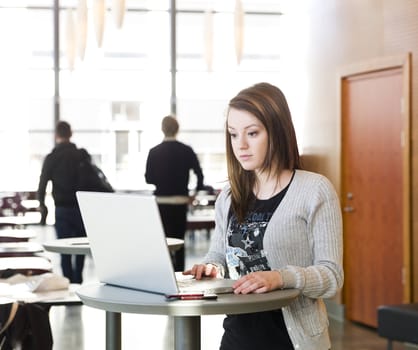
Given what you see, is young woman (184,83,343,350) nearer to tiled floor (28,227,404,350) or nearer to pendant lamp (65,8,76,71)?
tiled floor (28,227,404,350)

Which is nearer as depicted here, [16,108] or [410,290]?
[410,290]

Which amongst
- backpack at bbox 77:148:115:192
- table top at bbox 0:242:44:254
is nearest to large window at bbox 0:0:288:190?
backpack at bbox 77:148:115:192

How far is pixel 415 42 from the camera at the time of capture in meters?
7.10

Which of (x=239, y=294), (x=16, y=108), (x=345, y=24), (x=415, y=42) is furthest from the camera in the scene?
(x=16, y=108)

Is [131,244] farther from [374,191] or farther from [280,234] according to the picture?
[374,191]

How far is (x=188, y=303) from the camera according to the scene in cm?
241

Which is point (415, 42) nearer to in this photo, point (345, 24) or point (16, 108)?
point (345, 24)

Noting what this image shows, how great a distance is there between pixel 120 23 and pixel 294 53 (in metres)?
1.99

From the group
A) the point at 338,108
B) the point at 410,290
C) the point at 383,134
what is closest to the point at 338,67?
the point at 338,108

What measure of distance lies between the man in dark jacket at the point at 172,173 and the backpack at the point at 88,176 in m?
0.53

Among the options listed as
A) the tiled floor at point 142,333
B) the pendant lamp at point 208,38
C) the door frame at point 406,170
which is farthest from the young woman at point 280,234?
the pendant lamp at point 208,38

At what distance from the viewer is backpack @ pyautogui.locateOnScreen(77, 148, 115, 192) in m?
8.45

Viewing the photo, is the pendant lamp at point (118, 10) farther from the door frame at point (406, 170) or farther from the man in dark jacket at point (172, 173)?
the door frame at point (406, 170)

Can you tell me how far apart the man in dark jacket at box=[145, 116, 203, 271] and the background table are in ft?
19.7
